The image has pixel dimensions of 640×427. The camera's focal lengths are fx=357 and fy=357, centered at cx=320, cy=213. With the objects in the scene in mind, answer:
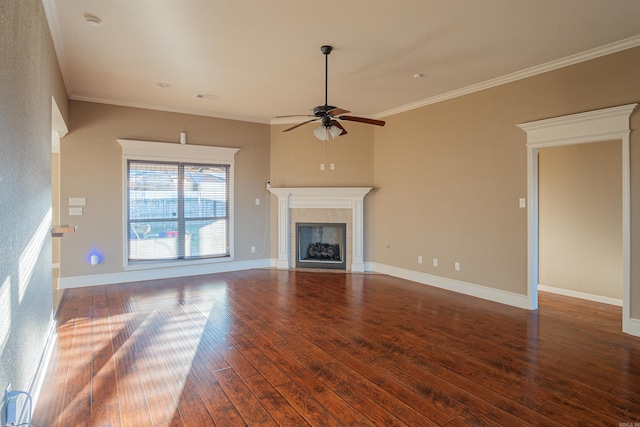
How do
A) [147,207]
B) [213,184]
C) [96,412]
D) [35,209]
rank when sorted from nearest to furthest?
1. [96,412]
2. [35,209]
3. [147,207]
4. [213,184]

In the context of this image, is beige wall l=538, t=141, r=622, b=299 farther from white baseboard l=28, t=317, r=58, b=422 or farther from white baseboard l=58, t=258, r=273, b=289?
white baseboard l=28, t=317, r=58, b=422

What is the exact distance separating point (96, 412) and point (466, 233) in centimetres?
463

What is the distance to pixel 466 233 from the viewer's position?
5.11 m

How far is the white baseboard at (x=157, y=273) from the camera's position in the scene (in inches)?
213

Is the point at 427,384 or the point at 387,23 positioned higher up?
the point at 387,23

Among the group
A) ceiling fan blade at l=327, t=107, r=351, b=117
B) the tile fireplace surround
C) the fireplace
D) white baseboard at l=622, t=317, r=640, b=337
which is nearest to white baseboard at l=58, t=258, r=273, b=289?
the tile fireplace surround

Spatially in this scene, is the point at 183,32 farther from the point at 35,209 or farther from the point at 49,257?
the point at 49,257

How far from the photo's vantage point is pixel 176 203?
6.15 meters

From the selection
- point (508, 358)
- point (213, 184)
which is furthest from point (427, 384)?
point (213, 184)

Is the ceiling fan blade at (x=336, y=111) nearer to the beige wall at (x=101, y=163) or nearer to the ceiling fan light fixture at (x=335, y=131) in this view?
the ceiling fan light fixture at (x=335, y=131)

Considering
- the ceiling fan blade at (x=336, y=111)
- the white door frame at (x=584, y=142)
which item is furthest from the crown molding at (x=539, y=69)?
the ceiling fan blade at (x=336, y=111)

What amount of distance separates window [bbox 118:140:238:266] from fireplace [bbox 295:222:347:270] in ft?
4.43

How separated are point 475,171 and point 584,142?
4.30 ft

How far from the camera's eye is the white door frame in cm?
358
